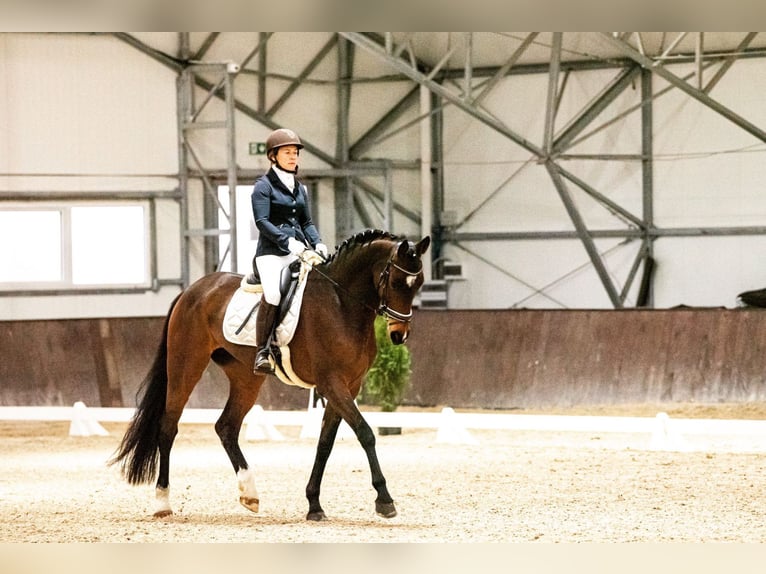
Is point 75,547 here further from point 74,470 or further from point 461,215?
point 461,215

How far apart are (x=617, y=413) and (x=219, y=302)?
568 cm

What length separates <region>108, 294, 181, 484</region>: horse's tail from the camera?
709cm

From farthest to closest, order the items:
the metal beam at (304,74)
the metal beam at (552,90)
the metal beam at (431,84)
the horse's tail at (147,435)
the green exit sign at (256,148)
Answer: the metal beam at (304,74) → the green exit sign at (256,148) → the metal beam at (431,84) → the metal beam at (552,90) → the horse's tail at (147,435)

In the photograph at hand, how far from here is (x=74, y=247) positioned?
→ 54.7 feet

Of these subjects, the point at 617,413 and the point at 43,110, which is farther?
the point at 43,110

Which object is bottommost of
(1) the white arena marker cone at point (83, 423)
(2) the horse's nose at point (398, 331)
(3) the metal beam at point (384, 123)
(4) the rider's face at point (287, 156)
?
(1) the white arena marker cone at point (83, 423)

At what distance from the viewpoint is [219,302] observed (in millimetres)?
7066

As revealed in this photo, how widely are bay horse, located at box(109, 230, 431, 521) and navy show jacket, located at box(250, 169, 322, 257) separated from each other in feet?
0.86

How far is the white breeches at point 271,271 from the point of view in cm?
661

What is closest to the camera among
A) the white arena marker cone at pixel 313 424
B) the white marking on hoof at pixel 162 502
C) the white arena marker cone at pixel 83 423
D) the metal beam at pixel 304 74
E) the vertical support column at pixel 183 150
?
the white marking on hoof at pixel 162 502

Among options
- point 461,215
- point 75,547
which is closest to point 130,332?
point 461,215


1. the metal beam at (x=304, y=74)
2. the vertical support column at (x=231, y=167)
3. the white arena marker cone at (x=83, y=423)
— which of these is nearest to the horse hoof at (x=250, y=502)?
the white arena marker cone at (x=83, y=423)

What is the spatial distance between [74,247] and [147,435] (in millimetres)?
10063

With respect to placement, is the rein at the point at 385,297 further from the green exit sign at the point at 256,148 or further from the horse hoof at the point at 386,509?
the green exit sign at the point at 256,148
